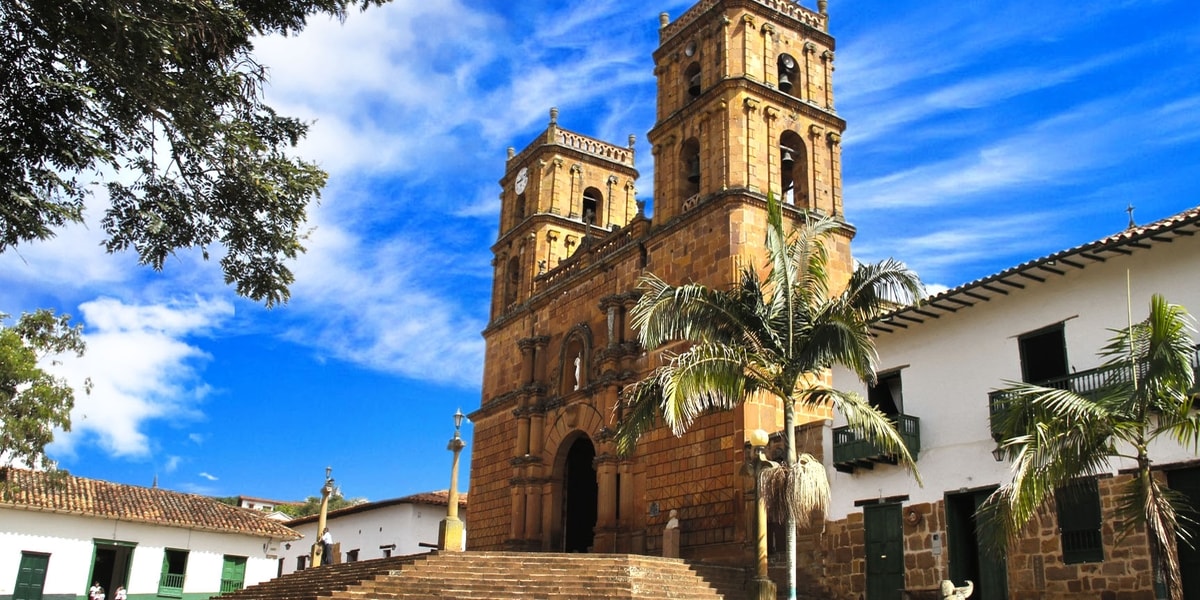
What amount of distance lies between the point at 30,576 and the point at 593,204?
1881cm

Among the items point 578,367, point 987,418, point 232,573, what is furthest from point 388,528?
point 987,418

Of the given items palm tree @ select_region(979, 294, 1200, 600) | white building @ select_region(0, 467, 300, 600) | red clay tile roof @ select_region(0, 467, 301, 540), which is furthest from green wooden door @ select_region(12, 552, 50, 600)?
palm tree @ select_region(979, 294, 1200, 600)

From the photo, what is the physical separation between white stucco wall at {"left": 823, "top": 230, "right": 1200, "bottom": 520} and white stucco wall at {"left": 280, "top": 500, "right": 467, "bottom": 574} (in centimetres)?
1860

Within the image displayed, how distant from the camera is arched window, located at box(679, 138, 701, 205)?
24.2 meters

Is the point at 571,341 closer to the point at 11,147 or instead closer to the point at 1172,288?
the point at 1172,288

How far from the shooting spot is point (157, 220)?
10641 mm

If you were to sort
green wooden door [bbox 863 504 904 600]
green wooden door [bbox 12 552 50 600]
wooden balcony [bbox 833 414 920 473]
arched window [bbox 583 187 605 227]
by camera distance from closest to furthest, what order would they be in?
green wooden door [bbox 863 504 904 600] < wooden balcony [bbox 833 414 920 473] < green wooden door [bbox 12 552 50 600] < arched window [bbox 583 187 605 227]

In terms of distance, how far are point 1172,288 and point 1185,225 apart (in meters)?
1.05

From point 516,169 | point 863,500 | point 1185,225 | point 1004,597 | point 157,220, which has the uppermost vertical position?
point 516,169

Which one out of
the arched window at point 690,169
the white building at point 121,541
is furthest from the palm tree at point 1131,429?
the white building at point 121,541

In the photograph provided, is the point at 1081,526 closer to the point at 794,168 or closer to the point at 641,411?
the point at 641,411

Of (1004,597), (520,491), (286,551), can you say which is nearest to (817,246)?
(1004,597)

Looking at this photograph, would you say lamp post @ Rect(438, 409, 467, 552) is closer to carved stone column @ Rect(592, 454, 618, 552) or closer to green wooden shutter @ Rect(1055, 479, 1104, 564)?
carved stone column @ Rect(592, 454, 618, 552)

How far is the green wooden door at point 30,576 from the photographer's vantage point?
28234mm
